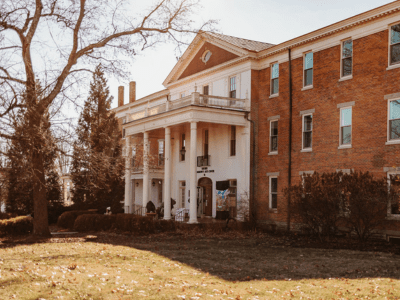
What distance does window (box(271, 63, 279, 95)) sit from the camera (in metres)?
27.3

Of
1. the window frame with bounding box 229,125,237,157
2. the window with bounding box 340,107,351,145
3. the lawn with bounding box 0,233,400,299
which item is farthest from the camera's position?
the window frame with bounding box 229,125,237,157

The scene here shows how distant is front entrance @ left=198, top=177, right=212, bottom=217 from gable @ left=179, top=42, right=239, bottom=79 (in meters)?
7.59

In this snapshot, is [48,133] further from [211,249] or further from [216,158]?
[216,158]

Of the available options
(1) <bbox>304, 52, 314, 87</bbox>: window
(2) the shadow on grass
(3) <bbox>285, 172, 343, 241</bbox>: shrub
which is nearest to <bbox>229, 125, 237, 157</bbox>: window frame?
(1) <bbox>304, 52, 314, 87</bbox>: window

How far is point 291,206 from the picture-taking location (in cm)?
2191

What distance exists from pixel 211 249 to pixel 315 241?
578 centimetres

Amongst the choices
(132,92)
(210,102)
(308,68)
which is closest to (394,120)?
(308,68)

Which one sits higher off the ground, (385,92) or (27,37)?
(27,37)

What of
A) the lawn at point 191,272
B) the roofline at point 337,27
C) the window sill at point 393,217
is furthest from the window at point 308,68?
the lawn at point 191,272

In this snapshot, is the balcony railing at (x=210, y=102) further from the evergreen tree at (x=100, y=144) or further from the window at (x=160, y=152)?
the window at (x=160, y=152)

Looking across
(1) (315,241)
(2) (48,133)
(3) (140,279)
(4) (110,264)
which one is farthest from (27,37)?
(1) (315,241)

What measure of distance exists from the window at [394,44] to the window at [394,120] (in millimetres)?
1839

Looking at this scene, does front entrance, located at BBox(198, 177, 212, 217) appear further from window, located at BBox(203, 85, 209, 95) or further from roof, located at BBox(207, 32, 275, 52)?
roof, located at BBox(207, 32, 275, 52)

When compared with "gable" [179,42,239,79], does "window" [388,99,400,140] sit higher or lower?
lower
